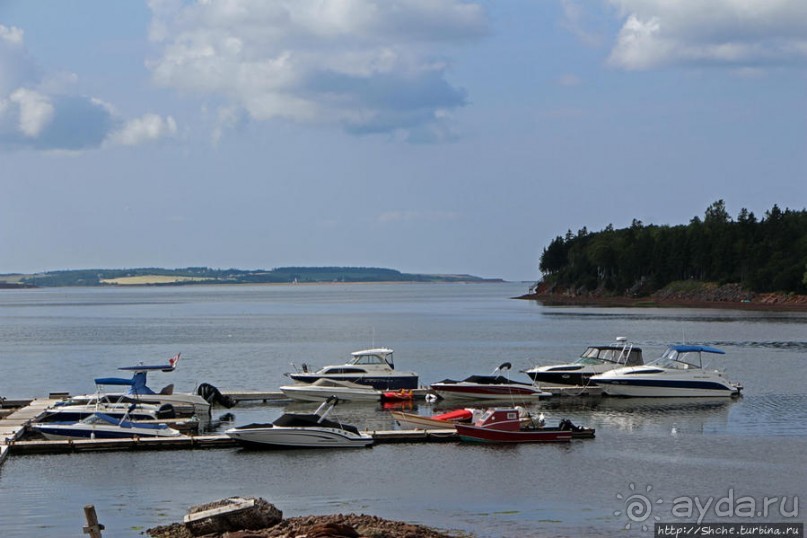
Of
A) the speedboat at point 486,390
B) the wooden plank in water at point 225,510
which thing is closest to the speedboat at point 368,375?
the speedboat at point 486,390

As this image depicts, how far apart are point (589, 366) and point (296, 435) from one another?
23292mm

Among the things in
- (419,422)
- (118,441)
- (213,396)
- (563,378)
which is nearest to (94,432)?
(118,441)

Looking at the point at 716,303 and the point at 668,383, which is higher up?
the point at 716,303

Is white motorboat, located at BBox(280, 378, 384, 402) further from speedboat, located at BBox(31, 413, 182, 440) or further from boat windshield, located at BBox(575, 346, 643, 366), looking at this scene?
boat windshield, located at BBox(575, 346, 643, 366)

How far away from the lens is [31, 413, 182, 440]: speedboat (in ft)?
124

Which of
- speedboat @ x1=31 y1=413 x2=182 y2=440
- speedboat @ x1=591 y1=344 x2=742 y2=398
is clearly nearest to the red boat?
speedboat @ x1=31 y1=413 x2=182 y2=440

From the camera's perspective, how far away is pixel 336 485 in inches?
1257

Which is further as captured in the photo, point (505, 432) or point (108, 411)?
point (108, 411)

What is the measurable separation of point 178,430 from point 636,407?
2063cm

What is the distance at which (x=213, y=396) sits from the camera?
161 feet

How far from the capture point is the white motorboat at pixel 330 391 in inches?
1976

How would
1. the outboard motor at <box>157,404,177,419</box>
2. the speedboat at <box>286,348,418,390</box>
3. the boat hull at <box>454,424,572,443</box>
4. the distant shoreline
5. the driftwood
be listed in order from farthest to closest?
the distant shoreline
the speedboat at <box>286,348,418,390</box>
the outboard motor at <box>157,404,177,419</box>
the boat hull at <box>454,424,572,443</box>
the driftwood

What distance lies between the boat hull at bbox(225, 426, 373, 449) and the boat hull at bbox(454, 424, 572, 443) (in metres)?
4.27

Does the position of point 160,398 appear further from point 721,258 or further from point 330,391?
point 721,258
